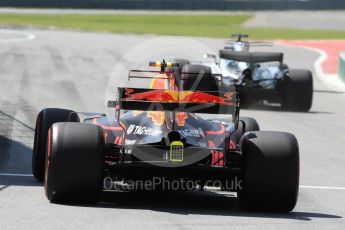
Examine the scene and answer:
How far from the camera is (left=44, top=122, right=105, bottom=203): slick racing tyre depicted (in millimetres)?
9664

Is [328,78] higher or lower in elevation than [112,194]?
lower

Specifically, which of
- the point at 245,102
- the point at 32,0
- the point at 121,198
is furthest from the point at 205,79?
the point at 32,0

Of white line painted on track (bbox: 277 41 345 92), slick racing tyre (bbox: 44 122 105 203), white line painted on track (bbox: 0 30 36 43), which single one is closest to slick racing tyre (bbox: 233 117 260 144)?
slick racing tyre (bbox: 44 122 105 203)

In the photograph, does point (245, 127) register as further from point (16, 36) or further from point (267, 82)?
point (16, 36)

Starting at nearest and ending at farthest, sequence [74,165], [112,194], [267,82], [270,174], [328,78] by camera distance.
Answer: [74,165] → [270,174] → [112,194] → [267,82] → [328,78]

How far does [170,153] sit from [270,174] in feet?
3.40

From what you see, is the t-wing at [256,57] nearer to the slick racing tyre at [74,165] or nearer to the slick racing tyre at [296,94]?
the slick racing tyre at [296,94]

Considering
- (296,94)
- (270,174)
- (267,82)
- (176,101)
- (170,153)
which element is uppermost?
(176,101)

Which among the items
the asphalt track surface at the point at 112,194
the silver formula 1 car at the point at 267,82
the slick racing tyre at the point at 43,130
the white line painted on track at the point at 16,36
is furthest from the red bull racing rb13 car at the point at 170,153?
the white line painted on track at the point at 16,36

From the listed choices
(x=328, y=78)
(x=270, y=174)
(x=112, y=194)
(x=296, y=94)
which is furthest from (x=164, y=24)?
(x=270, y=174)

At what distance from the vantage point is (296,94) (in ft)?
79.5

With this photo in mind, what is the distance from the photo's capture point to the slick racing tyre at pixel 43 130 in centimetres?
1155

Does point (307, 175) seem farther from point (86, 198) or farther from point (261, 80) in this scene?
point (261, 80)

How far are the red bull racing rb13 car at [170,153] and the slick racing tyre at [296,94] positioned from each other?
13325 mm
